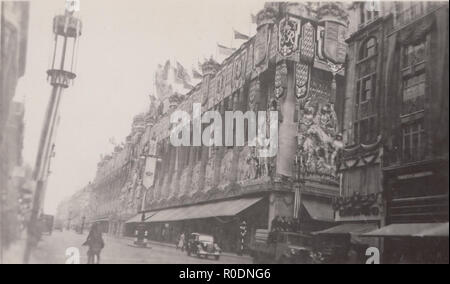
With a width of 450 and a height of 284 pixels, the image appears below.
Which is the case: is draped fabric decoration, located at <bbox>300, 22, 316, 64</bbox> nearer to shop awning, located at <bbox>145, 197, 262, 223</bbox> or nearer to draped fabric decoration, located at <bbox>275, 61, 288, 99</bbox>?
draped fabric decoration, located at <bbox>275, 61, 288, 99</bbox>

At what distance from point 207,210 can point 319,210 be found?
805 cm

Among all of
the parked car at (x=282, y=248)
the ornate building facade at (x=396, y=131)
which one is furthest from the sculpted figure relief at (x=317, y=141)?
the parked car at (x=282, y=248)

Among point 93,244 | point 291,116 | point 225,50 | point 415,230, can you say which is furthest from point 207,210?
point 415,230

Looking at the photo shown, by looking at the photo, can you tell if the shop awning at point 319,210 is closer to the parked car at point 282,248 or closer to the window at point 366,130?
the window at point 366,130

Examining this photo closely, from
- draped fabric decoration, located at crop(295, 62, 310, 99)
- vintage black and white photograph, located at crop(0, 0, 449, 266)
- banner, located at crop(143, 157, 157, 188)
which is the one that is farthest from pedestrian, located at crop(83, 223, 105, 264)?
banner, located at crop(143, 157, 157, 188)

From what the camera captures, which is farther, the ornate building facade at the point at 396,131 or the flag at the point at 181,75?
the flag at the point at 181,75

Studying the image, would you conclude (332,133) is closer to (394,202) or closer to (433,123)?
(394,202)

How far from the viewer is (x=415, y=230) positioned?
15836mm

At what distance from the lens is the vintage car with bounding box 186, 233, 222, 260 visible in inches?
831

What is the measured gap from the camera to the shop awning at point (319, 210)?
76.4 feet

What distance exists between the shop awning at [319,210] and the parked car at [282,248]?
4.89 metres

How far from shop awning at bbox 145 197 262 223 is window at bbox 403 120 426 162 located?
8375mm

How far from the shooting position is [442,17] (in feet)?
55.9
